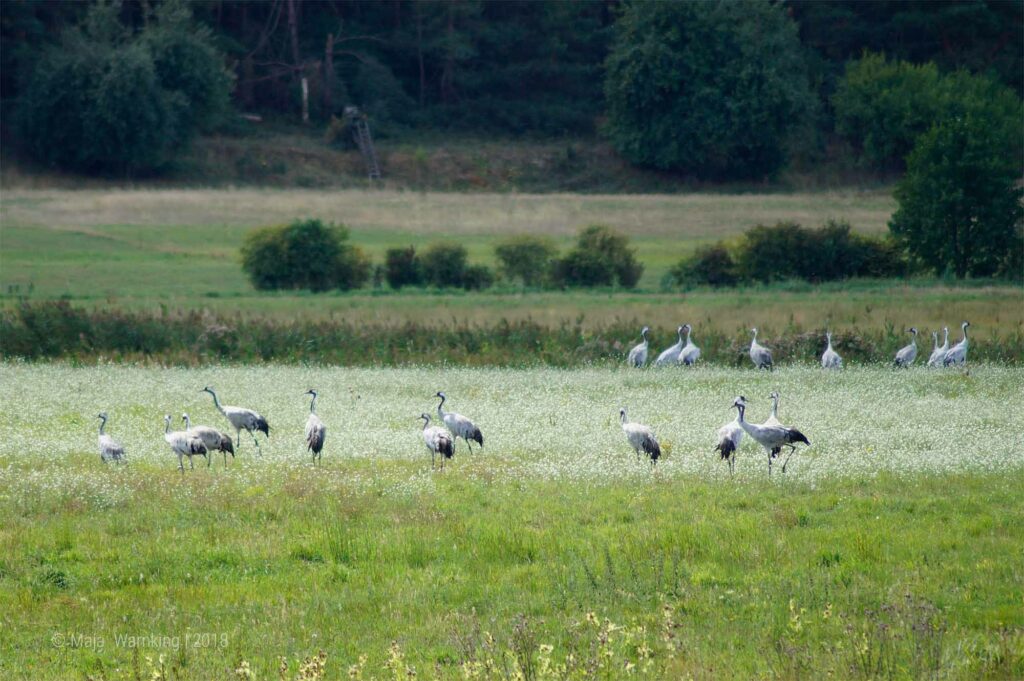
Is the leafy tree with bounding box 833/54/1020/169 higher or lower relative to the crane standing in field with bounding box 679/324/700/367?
higher

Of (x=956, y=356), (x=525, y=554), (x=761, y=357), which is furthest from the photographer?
(x=761, y=357)

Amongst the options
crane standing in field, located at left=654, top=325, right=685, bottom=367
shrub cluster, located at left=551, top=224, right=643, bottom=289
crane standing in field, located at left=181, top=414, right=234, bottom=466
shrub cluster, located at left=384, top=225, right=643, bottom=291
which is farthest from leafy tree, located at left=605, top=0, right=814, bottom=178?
crane standing in field, located at left=181, top=414, right=234, bottom=466

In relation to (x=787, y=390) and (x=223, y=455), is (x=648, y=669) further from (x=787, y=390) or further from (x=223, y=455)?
(x=787, y=390)

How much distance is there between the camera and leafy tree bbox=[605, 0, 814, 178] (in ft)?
319

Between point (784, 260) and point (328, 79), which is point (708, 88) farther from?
point (784, 260)

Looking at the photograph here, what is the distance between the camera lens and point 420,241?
210 feet

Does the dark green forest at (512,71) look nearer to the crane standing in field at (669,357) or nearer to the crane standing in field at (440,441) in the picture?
the crane standing in field at (669,357)

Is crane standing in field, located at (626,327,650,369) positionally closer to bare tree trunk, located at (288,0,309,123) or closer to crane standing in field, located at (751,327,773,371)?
crane standing in field, located at (751,327,773,371)

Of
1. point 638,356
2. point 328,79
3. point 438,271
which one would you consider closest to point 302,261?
point 438,271

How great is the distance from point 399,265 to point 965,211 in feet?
78.3

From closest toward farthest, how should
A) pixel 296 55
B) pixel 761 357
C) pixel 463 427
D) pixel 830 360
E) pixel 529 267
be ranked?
pixel 463 427
pixel 830 360
pixel 761 357
pixel 529 267
pixel 296 55

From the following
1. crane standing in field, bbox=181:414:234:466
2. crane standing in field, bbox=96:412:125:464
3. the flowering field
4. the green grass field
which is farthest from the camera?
the green grass field

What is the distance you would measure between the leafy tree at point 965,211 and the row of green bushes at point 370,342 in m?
19.1

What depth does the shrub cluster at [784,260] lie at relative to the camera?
166 ft
